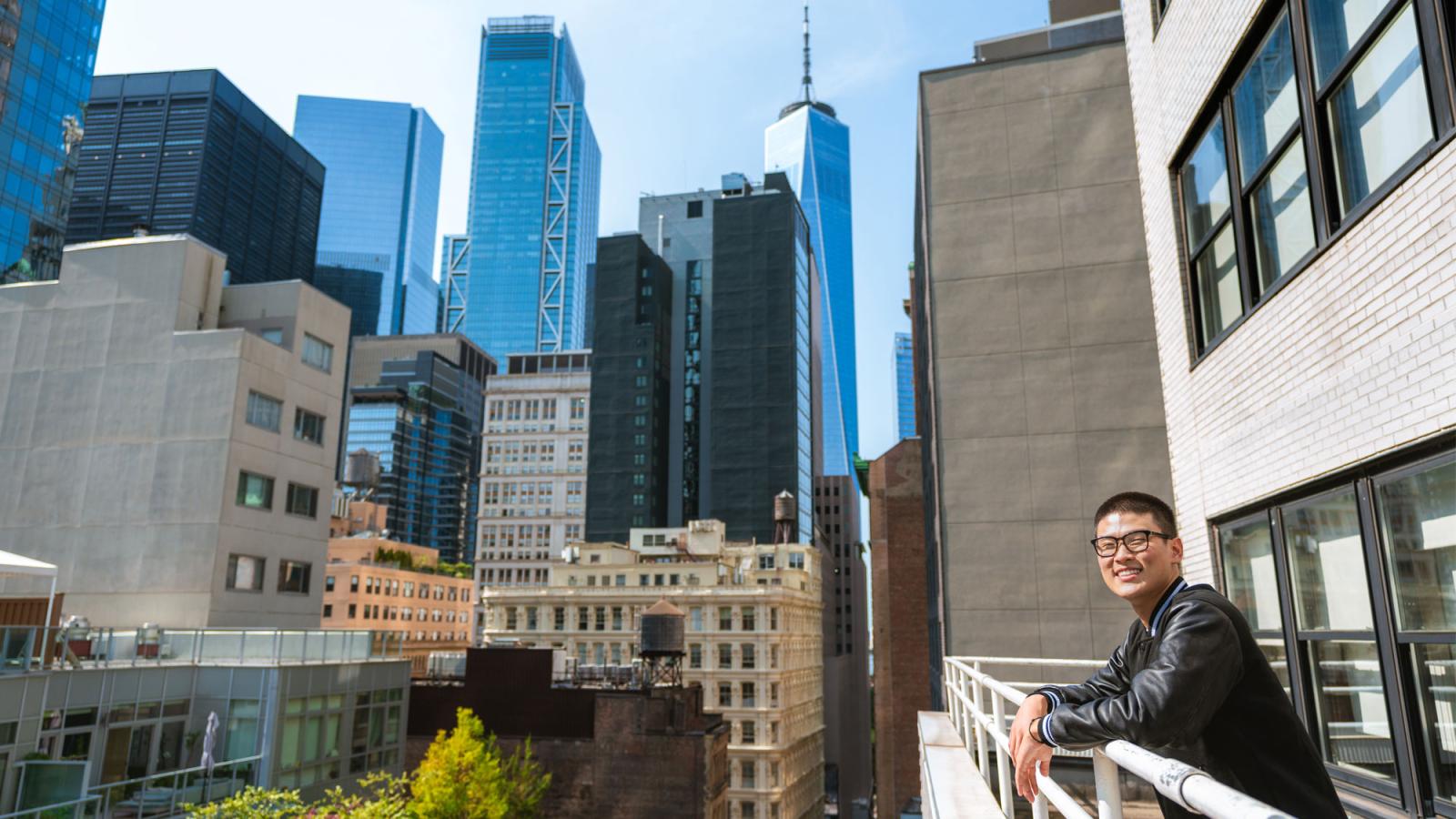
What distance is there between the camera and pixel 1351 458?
22.2 ft

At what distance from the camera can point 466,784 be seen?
39.6 m

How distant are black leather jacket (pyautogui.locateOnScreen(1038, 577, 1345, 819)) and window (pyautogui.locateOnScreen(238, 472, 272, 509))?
121 feet

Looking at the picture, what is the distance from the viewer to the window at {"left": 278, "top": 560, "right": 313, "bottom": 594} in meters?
36.8

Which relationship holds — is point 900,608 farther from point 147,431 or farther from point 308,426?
point 147,431

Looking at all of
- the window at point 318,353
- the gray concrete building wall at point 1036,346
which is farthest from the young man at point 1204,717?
the window at point 318,353

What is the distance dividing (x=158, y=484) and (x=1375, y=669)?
Result: 123 ft

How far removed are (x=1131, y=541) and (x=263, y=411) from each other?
124ft

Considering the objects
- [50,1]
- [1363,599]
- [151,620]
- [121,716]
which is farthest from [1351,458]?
[50,1]

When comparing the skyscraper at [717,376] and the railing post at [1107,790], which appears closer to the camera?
the railing post at [1107,790]

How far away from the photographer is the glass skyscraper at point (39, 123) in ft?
226

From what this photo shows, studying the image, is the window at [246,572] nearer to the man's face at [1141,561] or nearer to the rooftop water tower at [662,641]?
the rooftop water tower at [662,641]

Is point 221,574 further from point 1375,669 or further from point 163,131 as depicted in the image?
point 163,131

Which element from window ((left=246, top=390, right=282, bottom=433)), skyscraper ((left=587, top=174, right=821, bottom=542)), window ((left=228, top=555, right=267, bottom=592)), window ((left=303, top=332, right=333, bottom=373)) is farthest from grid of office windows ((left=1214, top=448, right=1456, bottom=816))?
skyscraper ((left=587, top=174, right=821, bottom=542))

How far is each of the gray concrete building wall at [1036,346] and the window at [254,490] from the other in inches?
1043
